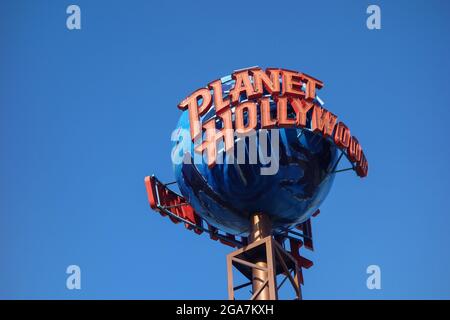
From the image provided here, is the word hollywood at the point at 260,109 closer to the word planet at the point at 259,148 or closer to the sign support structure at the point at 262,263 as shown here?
the word planet at the point at 259,148

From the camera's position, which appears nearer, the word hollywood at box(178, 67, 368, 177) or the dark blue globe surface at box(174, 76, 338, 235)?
the word hollywood at box(178, 67, 368, 177)

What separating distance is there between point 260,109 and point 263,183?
2125 mm

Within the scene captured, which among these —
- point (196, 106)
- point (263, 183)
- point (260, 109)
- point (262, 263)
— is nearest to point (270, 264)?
point (262, 263)

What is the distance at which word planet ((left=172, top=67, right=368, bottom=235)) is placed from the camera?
24703 mm

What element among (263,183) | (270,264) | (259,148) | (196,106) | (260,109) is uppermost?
(196,106)

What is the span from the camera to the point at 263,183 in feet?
81.7

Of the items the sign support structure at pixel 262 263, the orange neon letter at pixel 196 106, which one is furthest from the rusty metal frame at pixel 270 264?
the orange neon letter at pixel 196 106

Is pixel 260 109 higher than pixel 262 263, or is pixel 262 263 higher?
pixel 260 109

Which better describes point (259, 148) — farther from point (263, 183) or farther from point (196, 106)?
point (196, 106)

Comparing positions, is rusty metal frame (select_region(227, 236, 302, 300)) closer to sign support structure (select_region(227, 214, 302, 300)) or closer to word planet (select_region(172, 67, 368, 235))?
sign support structure (select_region(227, 214, 302, 300))

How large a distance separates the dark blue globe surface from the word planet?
0.09ft

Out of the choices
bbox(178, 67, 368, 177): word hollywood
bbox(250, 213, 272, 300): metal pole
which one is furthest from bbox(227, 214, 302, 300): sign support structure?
bbox(178, 67, 368, 177): word hollywood

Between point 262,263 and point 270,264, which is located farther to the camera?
point 262,263
